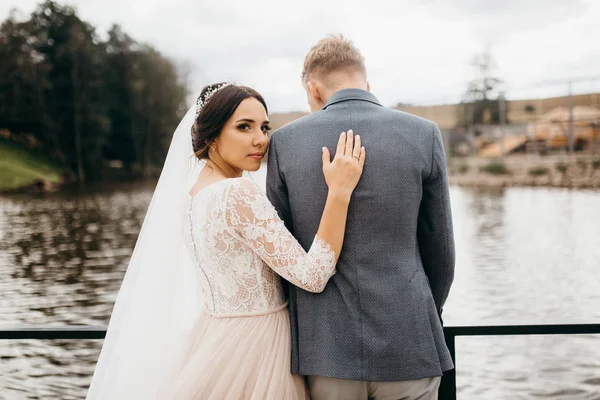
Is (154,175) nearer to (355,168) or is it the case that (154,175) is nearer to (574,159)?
(574,159)

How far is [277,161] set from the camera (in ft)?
6.72

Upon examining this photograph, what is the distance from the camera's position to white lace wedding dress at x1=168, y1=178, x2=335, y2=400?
6.38ft

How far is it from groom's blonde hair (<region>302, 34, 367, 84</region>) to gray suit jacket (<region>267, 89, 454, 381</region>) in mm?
99

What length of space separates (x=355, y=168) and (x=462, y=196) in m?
24.3

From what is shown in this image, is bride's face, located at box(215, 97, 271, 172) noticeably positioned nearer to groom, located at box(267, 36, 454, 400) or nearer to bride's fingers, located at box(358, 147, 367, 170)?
groom, located at box(267, 36, 454, 400)

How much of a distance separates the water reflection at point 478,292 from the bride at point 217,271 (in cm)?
95

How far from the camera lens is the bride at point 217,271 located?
1.93 m

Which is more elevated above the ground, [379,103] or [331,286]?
[379,103]

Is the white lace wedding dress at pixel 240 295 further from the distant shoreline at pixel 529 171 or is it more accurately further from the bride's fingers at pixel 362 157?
the distant shoreline at pixel 529 171

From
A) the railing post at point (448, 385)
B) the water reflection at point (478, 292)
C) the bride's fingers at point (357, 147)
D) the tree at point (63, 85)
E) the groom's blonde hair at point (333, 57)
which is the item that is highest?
the tree at point (63, 85)

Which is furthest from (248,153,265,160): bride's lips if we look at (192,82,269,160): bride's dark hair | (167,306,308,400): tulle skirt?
→ (167,306,308,400): tulle skirt

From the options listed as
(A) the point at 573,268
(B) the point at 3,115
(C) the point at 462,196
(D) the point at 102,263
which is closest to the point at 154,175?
(B) the point at 3,115

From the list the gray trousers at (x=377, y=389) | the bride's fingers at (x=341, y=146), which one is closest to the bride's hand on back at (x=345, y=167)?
the bride's fingers at (x=341, y=146)

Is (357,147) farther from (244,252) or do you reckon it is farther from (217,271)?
(217,271)
